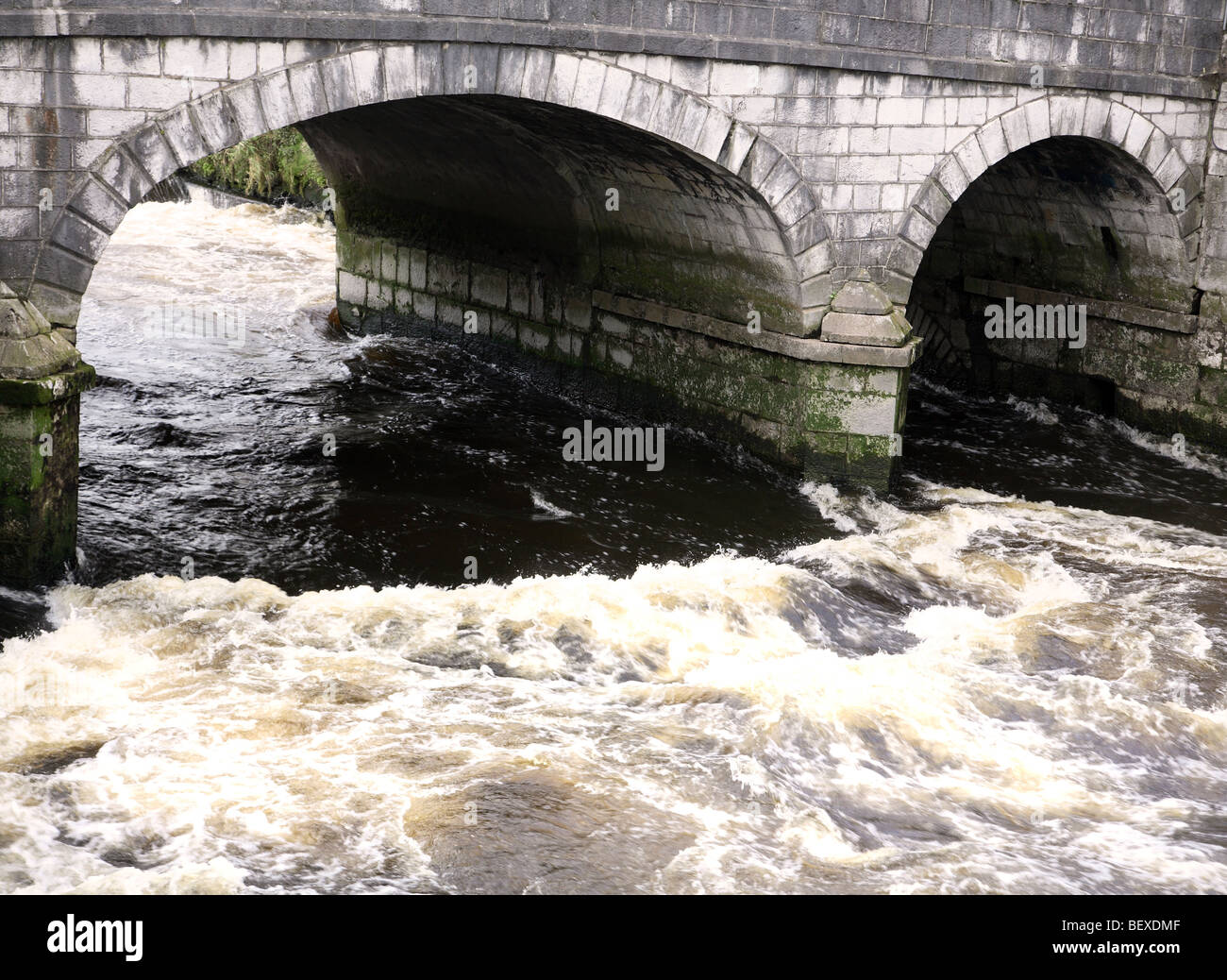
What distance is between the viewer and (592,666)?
703 centimetres

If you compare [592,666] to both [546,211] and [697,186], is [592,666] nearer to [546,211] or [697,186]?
[697,186]

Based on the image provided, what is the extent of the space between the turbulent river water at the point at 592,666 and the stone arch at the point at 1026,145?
1.82 meters

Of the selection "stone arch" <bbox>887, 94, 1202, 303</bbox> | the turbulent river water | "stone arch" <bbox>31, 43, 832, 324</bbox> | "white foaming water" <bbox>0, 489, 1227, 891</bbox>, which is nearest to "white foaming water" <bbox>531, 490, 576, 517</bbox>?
the turbulent river water

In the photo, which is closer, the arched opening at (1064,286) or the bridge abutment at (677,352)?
the bridge abutment at (677,352)


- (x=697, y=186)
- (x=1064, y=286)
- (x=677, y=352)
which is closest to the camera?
(x=697, y=186)

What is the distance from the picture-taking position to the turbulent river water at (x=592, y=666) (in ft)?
17.4

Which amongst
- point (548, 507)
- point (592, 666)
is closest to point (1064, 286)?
point (548, 507)

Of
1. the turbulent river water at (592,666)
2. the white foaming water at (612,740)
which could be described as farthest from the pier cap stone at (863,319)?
the white foaming water at (612,740)

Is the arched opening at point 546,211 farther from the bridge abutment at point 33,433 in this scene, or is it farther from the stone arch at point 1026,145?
the bridge abutment at point 33,433

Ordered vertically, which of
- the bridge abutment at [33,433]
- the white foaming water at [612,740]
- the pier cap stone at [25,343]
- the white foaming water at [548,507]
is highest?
the pier cap stone at [25,343]

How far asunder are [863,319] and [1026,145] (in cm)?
211

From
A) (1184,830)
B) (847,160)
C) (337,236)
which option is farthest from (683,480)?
(337,236)

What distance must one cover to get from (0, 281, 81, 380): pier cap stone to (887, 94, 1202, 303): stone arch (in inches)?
218

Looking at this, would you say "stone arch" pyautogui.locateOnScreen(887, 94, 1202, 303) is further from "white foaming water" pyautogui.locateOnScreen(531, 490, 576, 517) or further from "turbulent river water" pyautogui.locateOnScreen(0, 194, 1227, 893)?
"white foaming water" pyautogui.locateOnScreen(531, 490, 576, 517)
